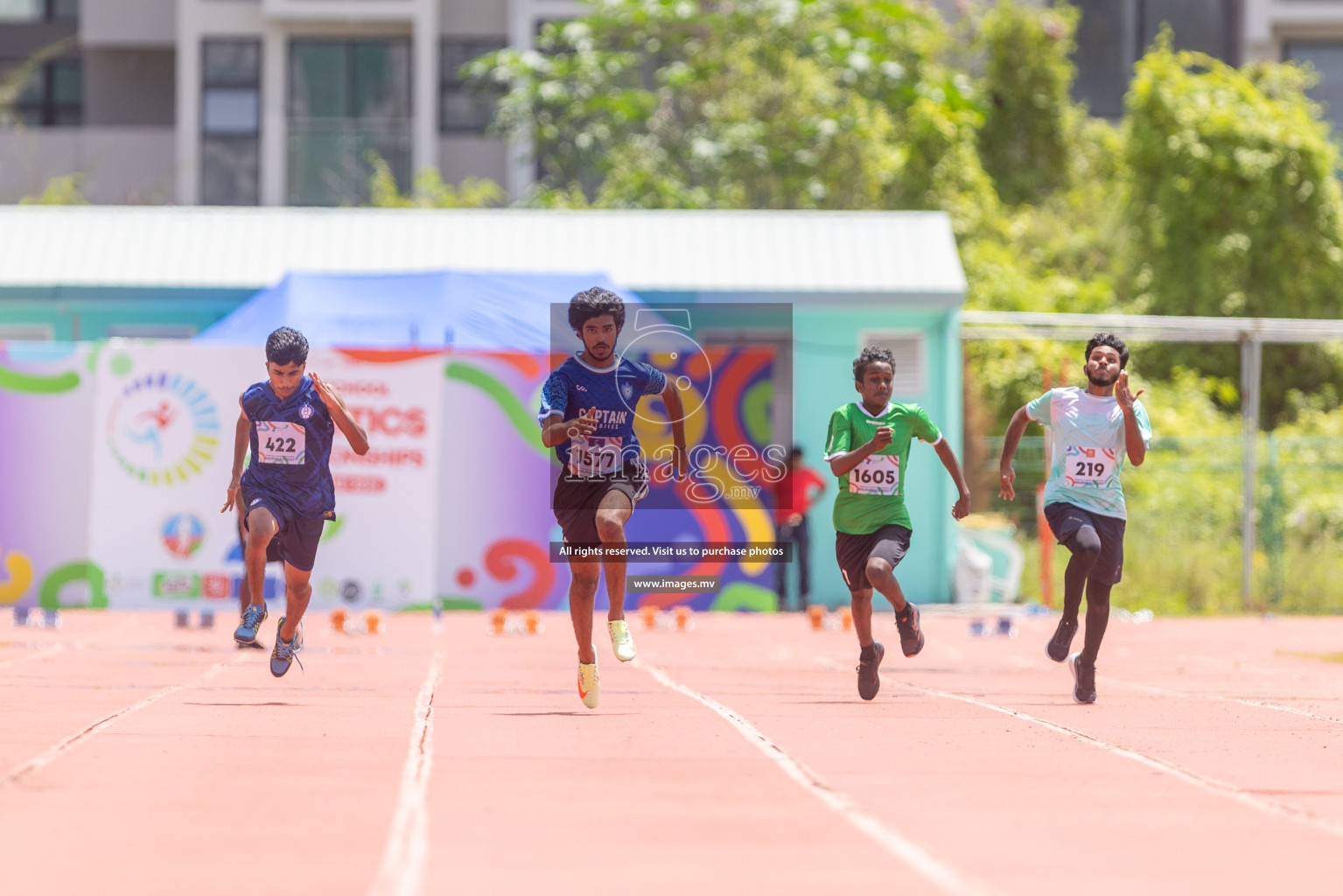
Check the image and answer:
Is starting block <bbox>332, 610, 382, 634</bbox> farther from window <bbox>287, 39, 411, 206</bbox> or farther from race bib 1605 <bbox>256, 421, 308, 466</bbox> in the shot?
window <bbox>287, 39, 411, 206</bbox>

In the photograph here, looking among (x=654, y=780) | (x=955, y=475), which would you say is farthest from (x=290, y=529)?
(x=654, y=780)

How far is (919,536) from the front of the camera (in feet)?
70.3

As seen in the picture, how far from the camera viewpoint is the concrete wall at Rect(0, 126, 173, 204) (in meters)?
39.3

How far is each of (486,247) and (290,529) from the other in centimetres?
1269

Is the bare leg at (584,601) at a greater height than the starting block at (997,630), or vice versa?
the bare leg at (584,601)

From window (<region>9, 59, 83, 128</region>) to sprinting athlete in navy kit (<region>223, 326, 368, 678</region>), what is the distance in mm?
33186

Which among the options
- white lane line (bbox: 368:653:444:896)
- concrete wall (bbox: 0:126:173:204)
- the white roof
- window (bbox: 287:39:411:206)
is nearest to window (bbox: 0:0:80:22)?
concrete wall (bbox: 0:126:173:204)

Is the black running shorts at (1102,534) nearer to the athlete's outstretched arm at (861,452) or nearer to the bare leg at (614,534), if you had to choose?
the athlete's outstretched arm at (861,452)

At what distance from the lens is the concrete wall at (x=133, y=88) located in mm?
40312

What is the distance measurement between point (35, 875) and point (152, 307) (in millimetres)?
17713

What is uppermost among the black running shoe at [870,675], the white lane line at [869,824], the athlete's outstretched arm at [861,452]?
the athlete's outstretched arm at [861,452]

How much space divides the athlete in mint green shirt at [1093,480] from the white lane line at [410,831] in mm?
3689

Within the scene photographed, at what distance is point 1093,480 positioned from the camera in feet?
34.3

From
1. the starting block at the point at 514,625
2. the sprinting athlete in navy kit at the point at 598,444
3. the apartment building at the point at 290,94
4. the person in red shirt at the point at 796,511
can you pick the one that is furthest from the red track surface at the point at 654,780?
the apartment building at the point at 290,94
